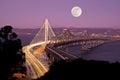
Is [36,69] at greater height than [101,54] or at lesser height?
greater

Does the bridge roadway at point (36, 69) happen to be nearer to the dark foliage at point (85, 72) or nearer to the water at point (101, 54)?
the dark foliage at point (85, 72)

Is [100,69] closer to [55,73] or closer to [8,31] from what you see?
[55,73]

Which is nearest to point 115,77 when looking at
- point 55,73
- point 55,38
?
point 55,73

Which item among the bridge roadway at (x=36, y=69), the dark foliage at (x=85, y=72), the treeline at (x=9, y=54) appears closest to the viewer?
the dark foliage at (x=85, y=72)

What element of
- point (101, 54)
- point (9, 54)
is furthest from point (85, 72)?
point (101, 54)

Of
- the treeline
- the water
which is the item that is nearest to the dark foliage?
the treeline

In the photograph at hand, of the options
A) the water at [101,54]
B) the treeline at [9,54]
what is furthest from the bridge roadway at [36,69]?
the water at [101,54]

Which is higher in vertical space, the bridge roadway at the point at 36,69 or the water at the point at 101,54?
the bridge roadway at the point at 36,69

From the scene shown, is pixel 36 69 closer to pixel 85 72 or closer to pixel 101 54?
pixel 85 72

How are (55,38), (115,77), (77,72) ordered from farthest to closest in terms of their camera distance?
1. (55,38)
2. (77,72)
3. (115,77)
